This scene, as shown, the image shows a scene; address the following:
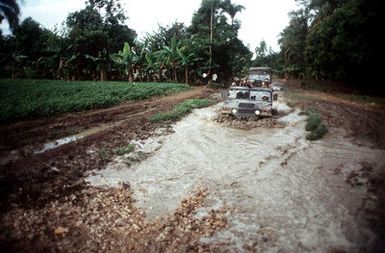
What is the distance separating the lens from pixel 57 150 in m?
9.54

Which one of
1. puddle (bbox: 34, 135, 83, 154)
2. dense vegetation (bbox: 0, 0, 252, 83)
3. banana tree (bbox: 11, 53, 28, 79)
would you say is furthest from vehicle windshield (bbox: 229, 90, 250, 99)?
banana tree (bbox: 11, 53, 28, 79)

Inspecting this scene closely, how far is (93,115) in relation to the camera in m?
14.6

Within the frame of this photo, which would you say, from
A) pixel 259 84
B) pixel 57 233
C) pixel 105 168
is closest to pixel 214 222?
pixel 57 233

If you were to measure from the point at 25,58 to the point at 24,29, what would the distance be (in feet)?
13.3

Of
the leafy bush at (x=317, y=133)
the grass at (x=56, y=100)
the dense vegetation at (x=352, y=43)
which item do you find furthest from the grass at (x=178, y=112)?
the dense vegetation at (x=352, y=43)

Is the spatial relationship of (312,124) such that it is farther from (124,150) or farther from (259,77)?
(259,77)

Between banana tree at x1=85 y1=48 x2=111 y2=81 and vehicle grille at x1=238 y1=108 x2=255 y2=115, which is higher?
banana tree at x1=85 y1=48 x2=111 y2=81

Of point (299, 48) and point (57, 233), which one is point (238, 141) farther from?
point (299, 48)

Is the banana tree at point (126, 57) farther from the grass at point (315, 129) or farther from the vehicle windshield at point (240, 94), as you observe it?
the grass at point (315, 129)

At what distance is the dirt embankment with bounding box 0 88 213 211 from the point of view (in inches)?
273

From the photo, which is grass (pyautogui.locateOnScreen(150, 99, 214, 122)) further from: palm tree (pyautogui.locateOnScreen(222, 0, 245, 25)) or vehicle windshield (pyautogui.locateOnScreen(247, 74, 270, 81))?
palm tree (pyautogui.locateOnScreen(222, 0, 245, 25))

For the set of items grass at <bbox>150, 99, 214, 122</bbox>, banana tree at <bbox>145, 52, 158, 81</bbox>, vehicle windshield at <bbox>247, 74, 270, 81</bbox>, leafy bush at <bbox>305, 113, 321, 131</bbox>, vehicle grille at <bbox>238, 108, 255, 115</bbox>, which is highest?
banana tree at <bbox>145, 52, 158, 81</bbox>

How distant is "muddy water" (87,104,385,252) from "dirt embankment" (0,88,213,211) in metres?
0.87

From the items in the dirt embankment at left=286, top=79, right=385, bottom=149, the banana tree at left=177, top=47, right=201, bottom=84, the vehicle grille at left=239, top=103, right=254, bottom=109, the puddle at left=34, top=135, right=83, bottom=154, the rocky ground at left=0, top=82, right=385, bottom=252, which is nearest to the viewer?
the rocky ground at left=0, top=82, right=385, bottom=252
